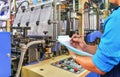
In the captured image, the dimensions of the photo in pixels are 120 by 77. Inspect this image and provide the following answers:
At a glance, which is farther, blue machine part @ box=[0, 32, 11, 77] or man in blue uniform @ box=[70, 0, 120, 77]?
blue machine part @ box=[0, 32, 11, 77]

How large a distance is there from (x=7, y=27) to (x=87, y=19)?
115 inches

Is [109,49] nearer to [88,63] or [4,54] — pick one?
[88,63]

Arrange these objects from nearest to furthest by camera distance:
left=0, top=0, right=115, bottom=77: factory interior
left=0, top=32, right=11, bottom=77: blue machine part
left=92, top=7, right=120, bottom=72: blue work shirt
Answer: left=92, top=7, right=120, bottom=72: blue work shirt, left=0, top=32, right=11, bottom=77: blue machine part, left=0, top=0, right=115, bottom=77: factory interior

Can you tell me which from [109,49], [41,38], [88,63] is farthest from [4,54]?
[41,38]

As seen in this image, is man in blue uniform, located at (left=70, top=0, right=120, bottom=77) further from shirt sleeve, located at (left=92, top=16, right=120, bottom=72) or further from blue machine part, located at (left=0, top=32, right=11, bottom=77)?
blue machine part, located at (left=0, top=32, right=11, bottom=77)

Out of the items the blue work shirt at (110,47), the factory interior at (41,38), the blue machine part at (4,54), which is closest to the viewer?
the blue work shirt at (110,47)

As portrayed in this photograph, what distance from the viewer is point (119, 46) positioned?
3.02 ft

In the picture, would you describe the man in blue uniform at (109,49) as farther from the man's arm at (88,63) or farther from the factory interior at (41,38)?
the factory interior at (41,38)

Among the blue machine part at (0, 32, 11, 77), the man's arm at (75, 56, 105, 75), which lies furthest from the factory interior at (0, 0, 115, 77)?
the man's arm at (75, 56, 105, 75)

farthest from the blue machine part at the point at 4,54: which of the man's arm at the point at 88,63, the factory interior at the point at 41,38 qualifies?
the man's arm at the point at 88,63

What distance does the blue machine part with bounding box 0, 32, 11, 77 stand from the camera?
1639mm

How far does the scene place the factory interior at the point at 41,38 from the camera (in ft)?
6.72

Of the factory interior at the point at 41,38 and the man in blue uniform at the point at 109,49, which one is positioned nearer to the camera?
the man in blue uniform at the point at 109,49

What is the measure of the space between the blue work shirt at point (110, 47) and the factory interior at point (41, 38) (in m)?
0.80
